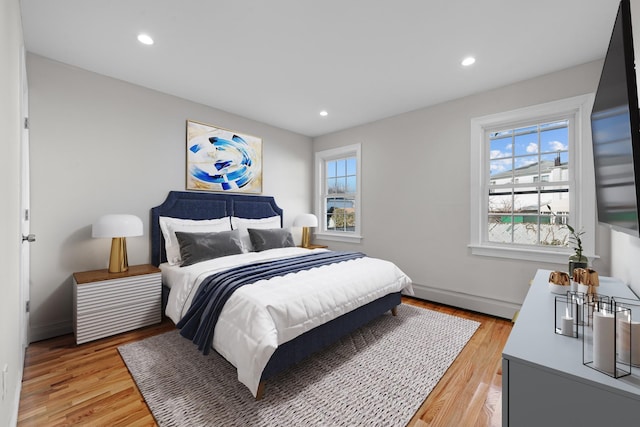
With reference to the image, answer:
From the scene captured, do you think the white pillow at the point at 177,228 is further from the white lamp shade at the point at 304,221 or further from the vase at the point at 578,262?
the vase at the point at 578,262

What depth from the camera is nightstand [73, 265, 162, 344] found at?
236 cm

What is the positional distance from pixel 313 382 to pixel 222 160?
2.97 m

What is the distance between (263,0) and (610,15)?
2443 millimetres

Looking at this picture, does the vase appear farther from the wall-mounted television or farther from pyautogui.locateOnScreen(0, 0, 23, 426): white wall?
pyautogui.locateOnScreen(0, 0, 23, 426): white wall

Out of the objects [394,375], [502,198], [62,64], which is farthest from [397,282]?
[62,64]

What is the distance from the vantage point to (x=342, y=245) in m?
4.64

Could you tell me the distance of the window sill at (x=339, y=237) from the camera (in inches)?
174

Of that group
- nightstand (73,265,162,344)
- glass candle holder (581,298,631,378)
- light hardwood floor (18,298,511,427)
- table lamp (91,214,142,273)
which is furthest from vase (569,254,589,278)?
table lamp (91,214,142,273)

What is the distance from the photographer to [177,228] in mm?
3145

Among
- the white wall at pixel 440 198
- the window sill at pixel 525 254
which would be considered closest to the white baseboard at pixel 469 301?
the white wall at pixel 440 198

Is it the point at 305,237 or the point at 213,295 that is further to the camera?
the point at 305,237

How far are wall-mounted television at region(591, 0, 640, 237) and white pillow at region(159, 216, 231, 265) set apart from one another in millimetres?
3425

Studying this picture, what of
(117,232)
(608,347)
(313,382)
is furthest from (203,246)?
(608,347)

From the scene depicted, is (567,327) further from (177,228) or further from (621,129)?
(177,228)
